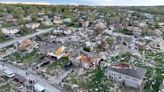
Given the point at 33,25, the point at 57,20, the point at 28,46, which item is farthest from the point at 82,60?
the point at 57,20

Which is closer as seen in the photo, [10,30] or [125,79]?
[125,79]

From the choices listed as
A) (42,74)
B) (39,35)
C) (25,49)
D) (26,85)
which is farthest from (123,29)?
(26,85)

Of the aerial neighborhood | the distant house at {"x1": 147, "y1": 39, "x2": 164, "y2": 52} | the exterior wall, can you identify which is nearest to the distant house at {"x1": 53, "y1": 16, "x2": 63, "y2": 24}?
the aerial neighborhood

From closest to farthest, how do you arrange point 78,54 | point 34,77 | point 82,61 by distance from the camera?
point 34,77 < point 82,61 < point 78,54

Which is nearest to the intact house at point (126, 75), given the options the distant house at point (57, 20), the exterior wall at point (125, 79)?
the exterior wall at point (125, 79)

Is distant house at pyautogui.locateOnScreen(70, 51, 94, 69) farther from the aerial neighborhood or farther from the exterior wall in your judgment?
the exterior wall

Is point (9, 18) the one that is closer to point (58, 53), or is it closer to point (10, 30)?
point (10, 30)

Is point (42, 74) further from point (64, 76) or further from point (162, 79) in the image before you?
point (162, 79)
